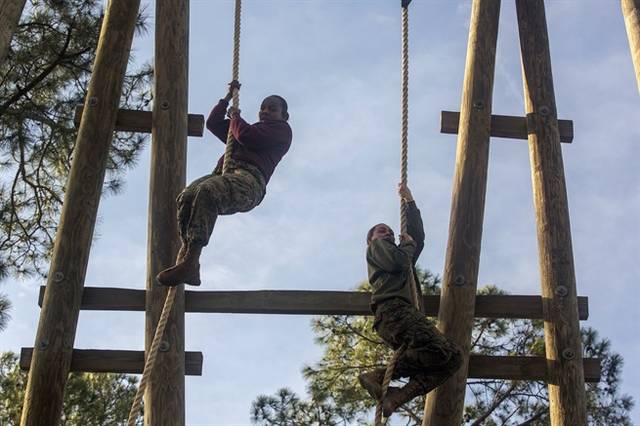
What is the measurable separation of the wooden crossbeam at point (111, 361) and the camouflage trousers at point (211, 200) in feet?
2.39

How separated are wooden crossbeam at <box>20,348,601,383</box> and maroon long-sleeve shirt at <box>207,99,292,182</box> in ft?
3.58

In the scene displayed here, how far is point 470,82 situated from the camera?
5.98 meters

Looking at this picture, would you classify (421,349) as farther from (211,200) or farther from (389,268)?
(211,200)

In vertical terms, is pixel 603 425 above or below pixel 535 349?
below

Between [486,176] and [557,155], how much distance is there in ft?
1.59

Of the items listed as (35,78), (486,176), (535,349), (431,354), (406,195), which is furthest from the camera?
(535,349)

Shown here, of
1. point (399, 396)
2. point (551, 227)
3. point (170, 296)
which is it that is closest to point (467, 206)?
point (551, 227)

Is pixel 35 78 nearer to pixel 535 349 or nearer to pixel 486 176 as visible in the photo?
pixel 486 176

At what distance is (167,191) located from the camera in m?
5.43

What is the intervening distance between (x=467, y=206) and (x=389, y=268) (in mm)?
884

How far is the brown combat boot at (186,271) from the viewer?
4641 millimetres

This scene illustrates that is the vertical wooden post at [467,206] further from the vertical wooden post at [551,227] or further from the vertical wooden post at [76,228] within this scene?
the vertical wooden post at [76,228]

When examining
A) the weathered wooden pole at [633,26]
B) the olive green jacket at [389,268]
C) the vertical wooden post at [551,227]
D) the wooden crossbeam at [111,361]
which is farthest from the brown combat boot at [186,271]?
the weathered wooden pole at [633,26]

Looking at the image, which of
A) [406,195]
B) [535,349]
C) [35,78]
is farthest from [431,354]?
[535,349]
